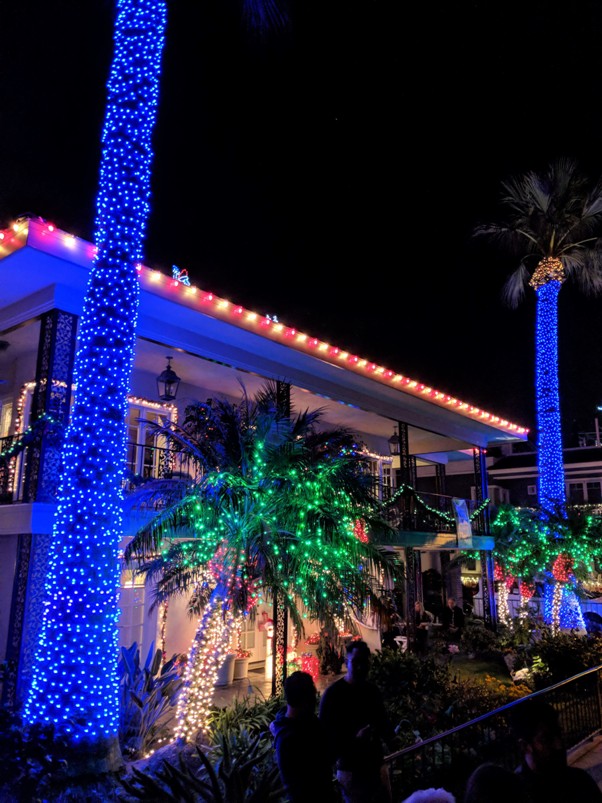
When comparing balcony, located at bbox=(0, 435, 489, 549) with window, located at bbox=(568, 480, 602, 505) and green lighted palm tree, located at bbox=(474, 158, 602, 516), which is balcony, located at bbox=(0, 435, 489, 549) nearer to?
green lighted palm tree, located at bbox=(474, 158, 602, 516)

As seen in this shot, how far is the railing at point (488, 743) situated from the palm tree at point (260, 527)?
6.28 feet

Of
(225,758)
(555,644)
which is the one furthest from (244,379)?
(225,758)

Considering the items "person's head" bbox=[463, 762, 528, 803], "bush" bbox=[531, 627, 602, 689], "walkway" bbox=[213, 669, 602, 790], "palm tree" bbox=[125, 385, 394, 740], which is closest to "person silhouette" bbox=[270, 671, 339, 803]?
"person's head" bbox=[463, 762, 528, 803]

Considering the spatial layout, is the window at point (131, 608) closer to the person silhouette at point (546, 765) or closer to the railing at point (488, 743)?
the railing at point (488, 743)

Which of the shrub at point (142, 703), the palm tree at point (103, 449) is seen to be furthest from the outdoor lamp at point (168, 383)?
the shrub at point (142, 703)

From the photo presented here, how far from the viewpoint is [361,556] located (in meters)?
8.60

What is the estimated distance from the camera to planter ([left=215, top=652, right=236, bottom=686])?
1266cm

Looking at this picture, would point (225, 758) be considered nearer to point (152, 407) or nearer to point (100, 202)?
point (100, 202)

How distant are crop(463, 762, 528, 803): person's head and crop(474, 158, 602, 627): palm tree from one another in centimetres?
1607

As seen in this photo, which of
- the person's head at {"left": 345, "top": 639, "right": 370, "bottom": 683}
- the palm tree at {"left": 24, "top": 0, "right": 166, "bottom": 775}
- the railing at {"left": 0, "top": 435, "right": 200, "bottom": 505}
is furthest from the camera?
the railing at {"left": 0, "top": 435, "right": 200, "bottom": 505}

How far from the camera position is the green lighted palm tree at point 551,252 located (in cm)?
1808

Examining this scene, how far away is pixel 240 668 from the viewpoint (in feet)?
43.8

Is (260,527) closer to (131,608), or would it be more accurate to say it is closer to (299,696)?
(299,696)

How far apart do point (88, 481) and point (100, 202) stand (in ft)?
10.9
